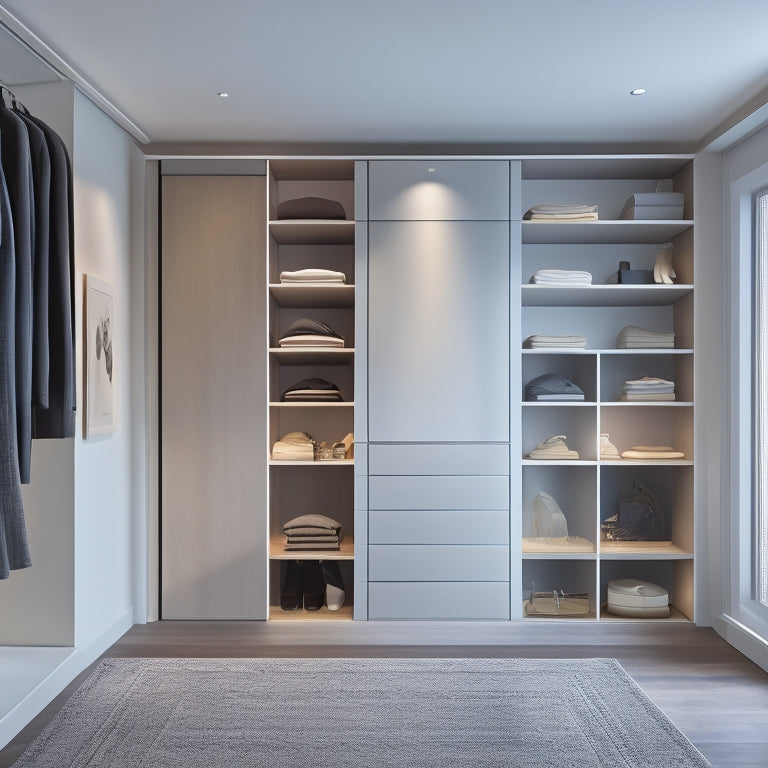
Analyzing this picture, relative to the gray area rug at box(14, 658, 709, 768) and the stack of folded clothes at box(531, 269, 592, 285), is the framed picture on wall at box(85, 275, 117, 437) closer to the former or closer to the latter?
the gray area rug at box(14, 658, 709, 768)

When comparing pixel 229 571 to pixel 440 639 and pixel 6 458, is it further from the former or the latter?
pixel 6 458

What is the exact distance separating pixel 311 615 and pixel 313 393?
1242 mm

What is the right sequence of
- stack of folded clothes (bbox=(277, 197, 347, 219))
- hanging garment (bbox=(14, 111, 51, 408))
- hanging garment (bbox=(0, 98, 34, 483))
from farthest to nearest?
stack of folded clothes (bbox=(277, 197, 347, 219)), hanging garment (bbox=(14, 111, 51, 408)), hanging garment (bbox=(0, 98, 34, 483))

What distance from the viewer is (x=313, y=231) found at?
14.4 feet

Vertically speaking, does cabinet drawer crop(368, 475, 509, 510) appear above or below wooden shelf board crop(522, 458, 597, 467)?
below

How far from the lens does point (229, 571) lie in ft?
14.1

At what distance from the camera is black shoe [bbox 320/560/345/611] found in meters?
4.42

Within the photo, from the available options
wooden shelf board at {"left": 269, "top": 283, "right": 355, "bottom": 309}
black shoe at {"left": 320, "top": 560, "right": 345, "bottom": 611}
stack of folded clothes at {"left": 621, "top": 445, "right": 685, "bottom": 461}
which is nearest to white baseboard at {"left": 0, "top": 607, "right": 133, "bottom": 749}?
black shoe at {"left": 320, "top": 560, "right": 345, "bottom": 611}

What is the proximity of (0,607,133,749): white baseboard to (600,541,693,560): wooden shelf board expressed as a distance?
104 inches

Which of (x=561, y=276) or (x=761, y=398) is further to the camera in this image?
(x=561, y=276)

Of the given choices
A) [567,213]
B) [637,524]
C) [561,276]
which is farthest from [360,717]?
[567,213]

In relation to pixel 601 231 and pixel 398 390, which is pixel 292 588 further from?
pixel 601 231

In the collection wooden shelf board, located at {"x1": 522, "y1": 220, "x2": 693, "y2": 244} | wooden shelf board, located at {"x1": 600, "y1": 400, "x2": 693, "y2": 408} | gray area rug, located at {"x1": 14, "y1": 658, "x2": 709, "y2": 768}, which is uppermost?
wooden shelf board, located at {"x1": 522, "y1": 220, "x2": 693, "y2": 244}

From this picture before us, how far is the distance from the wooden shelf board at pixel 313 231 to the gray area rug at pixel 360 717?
2258 mm
